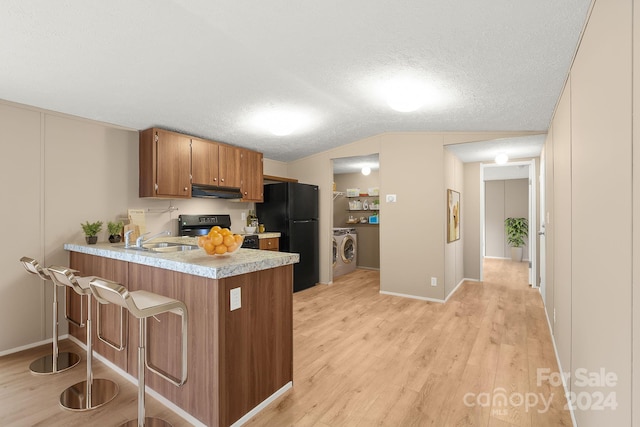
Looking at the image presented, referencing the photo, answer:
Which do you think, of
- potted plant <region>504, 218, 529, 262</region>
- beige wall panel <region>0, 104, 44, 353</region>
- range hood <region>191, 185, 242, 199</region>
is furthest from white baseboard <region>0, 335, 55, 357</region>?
potted plant <region>504, 218, 529, 262</region>

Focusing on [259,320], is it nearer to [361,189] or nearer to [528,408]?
[528,408]

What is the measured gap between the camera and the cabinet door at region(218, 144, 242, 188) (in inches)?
166

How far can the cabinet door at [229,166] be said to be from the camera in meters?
4.21

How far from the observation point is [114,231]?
10.7 feet

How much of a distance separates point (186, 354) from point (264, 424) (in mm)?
624

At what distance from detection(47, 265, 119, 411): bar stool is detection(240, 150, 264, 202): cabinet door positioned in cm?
255

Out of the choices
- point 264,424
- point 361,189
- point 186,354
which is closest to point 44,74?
point 186,354

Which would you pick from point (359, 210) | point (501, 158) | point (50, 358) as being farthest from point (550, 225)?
point (50, 358)

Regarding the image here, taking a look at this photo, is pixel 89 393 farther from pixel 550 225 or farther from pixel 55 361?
pixel 550 225

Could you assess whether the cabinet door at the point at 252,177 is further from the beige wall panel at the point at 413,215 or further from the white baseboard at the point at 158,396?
the white baseboard at the point at 158,396

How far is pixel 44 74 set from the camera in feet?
7.52

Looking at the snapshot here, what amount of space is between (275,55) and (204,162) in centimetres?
215

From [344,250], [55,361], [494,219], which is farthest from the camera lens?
[494,219]

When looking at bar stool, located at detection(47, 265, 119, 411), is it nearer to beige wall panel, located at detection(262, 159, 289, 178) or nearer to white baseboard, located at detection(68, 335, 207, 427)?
white baseboard, located at detection(68, 335, 207, 427)
